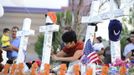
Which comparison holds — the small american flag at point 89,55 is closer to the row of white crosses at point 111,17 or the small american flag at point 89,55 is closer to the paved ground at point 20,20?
the row of white crosses at point 111,17

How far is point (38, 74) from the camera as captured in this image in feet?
22.2

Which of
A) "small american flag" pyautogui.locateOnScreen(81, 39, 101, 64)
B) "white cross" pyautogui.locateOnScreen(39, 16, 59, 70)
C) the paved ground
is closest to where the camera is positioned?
"small american flag" pyautogui.locateOnScreen(81, 39, 101, 64)

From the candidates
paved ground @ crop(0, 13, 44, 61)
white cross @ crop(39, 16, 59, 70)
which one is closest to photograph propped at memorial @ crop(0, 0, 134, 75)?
white cross @ crop(39, 16, 59, 70)

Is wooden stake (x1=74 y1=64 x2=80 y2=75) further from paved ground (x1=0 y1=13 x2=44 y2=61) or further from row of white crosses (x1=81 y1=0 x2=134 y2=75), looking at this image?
paved ground (x1=0 y1=13 x2=44 y2=61)

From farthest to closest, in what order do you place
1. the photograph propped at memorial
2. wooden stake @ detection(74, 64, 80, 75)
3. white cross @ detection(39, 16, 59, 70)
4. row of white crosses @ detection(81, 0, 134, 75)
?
white cross @ detection(39, 16, 59, 70) < wooden stake @ detection(74, 64, 80, 75) < the photograph propped at memorial < row of white crosses @ detection(81, 0, 134, 75)

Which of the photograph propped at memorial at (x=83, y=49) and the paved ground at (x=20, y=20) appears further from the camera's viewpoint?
the paved ground at (x=20, y=20)

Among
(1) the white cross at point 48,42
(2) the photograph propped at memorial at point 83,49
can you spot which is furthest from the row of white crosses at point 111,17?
(1) the white cross at point 48,42

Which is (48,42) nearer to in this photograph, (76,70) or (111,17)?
(76,70)

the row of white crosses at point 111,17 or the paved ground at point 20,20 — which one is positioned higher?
the row of white crosses at point 111,17

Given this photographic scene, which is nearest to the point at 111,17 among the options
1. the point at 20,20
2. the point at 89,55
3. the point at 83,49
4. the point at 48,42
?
the point at 89,55

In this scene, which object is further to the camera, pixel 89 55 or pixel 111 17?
pixel 89 55

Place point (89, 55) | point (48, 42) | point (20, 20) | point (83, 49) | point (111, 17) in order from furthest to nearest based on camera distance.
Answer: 1. point (20, 20)
2. point (48, 42)
3. point (83, 49)
4. point (89, 55)
5. point (111, 17)

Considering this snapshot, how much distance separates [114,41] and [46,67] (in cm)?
135

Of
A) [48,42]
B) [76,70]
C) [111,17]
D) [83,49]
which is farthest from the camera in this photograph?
[48,42]
